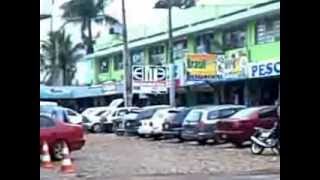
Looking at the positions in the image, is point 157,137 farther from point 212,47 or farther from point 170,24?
point 170,24

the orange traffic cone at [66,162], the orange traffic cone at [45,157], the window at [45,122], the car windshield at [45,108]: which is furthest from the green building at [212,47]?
A: the orange traffic cone at [45,157]

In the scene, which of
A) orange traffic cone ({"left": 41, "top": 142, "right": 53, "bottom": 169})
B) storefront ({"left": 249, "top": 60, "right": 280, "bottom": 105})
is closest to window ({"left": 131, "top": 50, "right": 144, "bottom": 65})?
storefront ({"left": 249, "top": 60, "right": 280, "bottom": 105})

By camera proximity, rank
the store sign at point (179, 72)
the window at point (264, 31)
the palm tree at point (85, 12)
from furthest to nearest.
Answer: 1. the store sign at point (179, 72)
2. the window at point (264, 31)
3. the palm tree at point (85, 12)

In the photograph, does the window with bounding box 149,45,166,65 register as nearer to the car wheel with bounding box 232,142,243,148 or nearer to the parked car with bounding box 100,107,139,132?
the parked car with bounding box 100,107,139,132

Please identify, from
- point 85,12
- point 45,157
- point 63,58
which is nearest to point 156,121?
point 63,58

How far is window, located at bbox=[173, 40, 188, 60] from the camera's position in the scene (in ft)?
18.3

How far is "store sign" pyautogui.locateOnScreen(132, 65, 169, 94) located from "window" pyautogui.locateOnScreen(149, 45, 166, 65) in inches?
1.8

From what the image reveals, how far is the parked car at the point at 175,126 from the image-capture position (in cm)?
577

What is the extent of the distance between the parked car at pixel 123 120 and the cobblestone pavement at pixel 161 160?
9cm

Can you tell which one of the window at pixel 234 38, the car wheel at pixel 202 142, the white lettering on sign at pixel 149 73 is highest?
the window at pixel 234 38

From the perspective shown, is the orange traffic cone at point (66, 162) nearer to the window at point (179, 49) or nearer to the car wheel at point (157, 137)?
the car wheel at point (157, 137)
